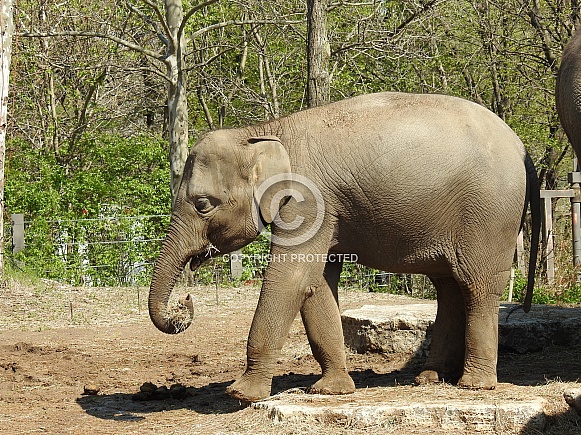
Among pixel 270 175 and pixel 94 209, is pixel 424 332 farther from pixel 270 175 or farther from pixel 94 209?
pixel 94 209

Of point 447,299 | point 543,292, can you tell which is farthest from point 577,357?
point 543,292

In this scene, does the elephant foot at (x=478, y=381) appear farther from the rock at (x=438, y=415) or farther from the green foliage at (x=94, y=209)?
the green foliage at (x=94, y=209)

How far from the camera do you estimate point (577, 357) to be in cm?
890

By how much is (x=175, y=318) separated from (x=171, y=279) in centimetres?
31

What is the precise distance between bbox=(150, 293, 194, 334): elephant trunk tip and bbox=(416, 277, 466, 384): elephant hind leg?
2.02 metres

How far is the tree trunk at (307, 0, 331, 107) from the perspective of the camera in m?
12.5

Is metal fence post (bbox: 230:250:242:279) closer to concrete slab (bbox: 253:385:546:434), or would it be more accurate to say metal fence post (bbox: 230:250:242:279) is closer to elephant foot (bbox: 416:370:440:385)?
elephant foot (bbox: 416:370:440:385)

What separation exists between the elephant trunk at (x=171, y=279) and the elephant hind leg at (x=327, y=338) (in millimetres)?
945

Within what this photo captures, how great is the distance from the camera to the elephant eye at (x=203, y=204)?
701cm

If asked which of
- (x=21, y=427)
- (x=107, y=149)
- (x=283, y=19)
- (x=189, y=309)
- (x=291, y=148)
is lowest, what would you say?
(x=21, y=427)

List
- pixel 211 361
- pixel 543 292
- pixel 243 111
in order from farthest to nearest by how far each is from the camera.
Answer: pixel 243 111 < pixel 543 292 < pixel 211 361

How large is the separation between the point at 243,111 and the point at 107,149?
3.58 meters

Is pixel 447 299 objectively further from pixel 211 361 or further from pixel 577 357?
pixel 211 361

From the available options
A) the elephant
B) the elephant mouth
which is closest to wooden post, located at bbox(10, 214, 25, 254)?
the elephant mouth
